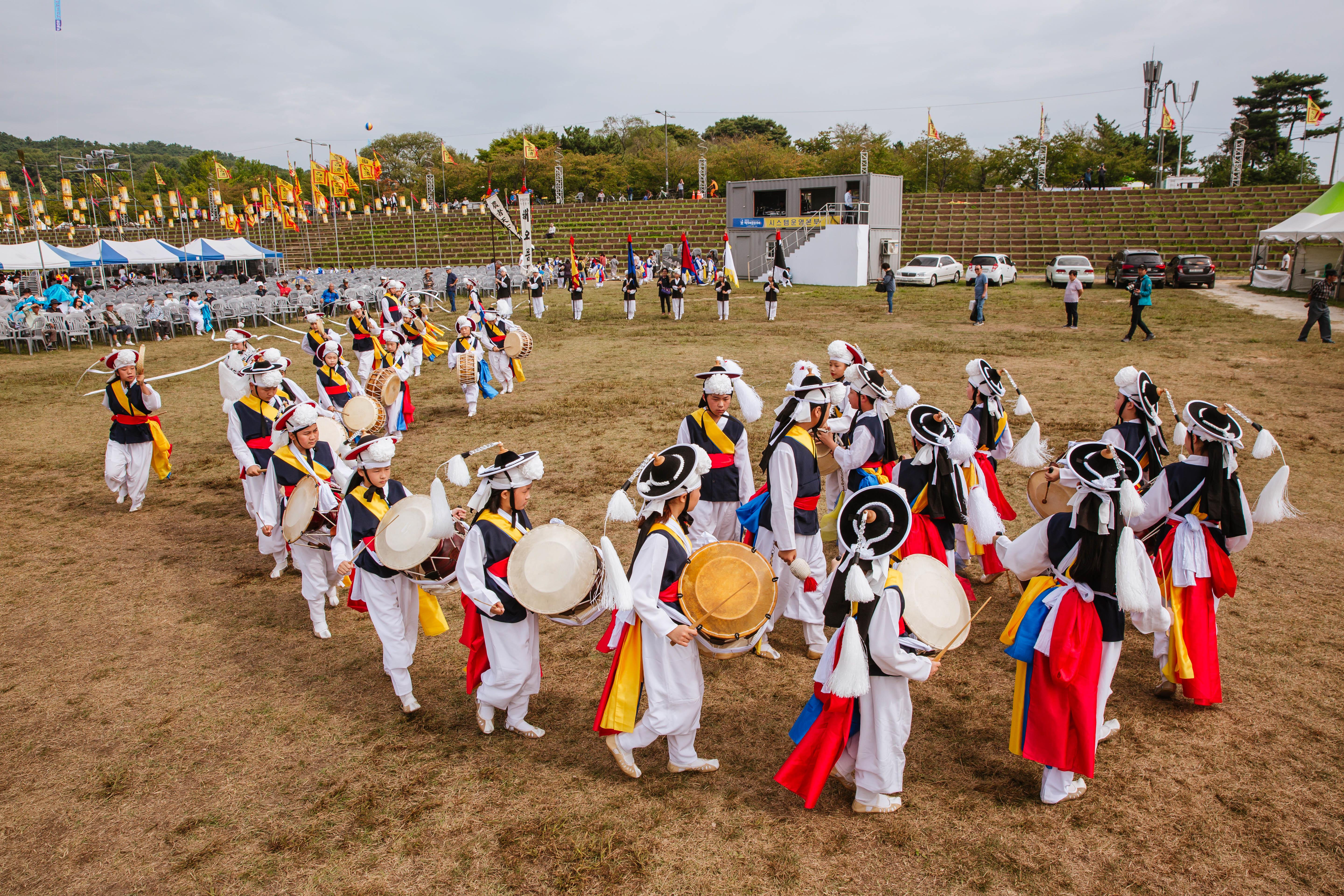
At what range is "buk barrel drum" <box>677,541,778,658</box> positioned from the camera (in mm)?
3850

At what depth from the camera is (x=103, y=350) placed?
21391 millimetres

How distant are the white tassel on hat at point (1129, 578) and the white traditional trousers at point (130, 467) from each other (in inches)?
391

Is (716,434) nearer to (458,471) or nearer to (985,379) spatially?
(458,471)

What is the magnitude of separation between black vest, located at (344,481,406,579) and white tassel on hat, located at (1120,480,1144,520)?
4110mm

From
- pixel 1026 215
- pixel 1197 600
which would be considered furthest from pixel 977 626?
pixel 1026 215

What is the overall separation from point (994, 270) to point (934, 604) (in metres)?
30.3

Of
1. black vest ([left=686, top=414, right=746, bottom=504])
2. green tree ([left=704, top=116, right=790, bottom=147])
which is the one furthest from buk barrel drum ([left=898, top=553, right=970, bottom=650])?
green tree ([left=704, top=116, right=790, bottom=147])

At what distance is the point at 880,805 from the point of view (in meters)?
3.92

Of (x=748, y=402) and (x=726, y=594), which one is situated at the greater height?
(x=748, y=402)

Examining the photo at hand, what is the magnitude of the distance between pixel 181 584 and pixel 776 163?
63817 mm

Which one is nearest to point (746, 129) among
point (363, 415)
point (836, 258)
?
point (836, 258)

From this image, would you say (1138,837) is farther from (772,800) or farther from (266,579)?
(266,579)

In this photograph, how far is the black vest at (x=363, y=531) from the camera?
484cm

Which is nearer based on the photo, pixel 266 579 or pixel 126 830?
pixel 126 830
